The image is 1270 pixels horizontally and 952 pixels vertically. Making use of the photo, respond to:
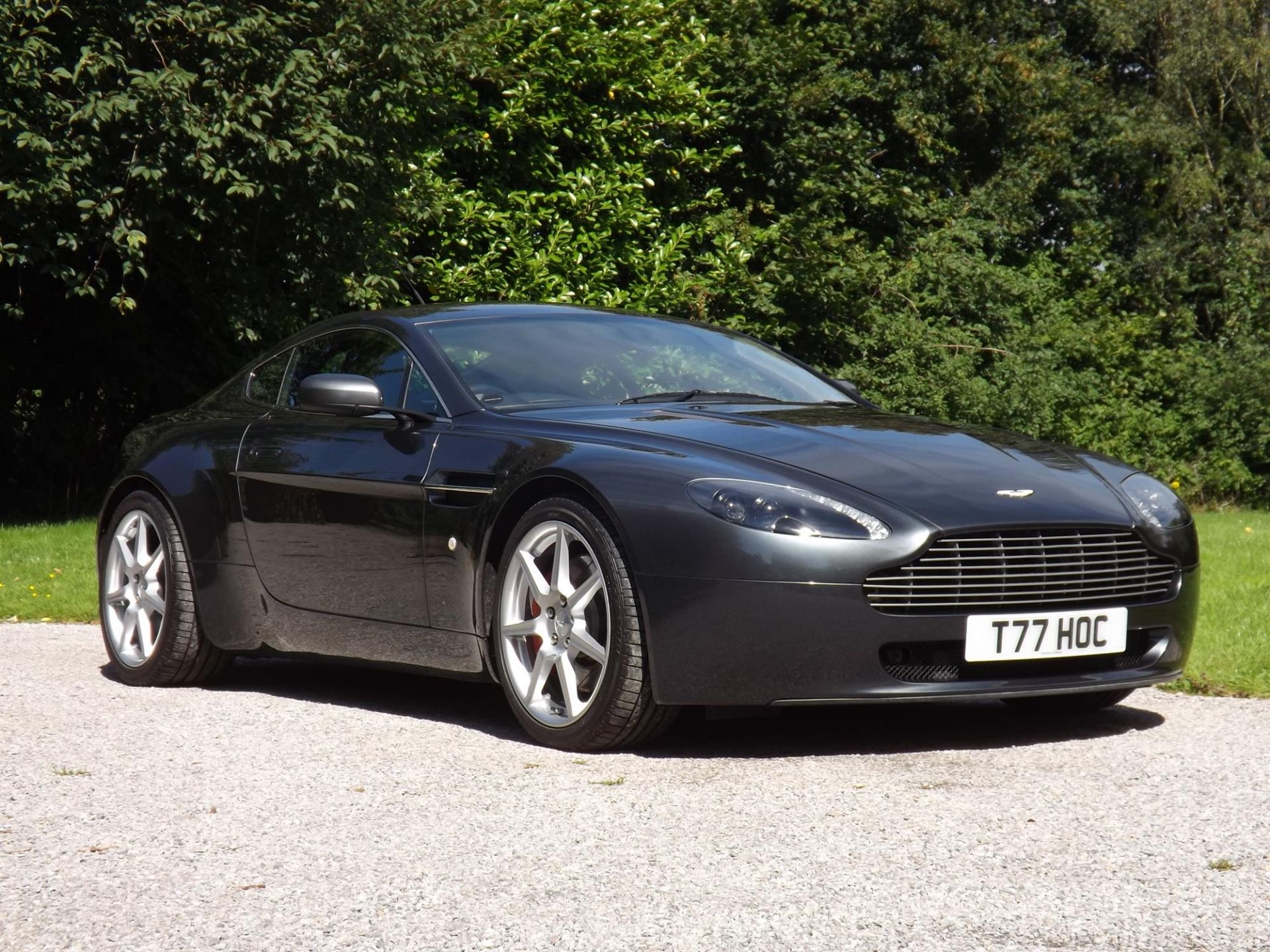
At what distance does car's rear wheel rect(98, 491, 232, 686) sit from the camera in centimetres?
653

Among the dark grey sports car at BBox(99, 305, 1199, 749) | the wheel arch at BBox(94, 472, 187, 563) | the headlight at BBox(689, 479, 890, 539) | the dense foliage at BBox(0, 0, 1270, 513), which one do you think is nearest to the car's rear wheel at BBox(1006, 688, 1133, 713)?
the dark grey sports car at BBox(99, 305, 1199, 749)

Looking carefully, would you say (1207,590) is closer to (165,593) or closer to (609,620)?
(609,620)

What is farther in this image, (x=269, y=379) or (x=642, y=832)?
(x=269, y=379)

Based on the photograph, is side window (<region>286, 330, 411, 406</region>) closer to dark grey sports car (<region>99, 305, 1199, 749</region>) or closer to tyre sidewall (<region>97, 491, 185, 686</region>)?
dark grey sports car (<region>99, 305, 1199, 749</region>)

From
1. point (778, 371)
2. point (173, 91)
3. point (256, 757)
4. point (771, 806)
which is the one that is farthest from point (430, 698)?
point (173, 91)

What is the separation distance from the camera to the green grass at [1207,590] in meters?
6.41

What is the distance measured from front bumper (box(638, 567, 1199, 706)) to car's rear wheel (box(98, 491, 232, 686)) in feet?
8.20

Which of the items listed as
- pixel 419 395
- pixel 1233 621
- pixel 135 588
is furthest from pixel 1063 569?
pixel 135 588

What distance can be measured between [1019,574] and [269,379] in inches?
131

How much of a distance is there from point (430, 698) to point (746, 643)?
198 cm

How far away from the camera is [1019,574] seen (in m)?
4.78

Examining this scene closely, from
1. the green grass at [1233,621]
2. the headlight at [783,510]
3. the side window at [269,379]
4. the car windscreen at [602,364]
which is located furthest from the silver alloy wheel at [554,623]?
the green grass at [1233,621]

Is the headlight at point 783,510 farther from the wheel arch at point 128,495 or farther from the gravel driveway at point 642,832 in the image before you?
the wheel arch at point 128,495

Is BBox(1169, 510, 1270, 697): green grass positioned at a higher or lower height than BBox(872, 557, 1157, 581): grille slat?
lower
